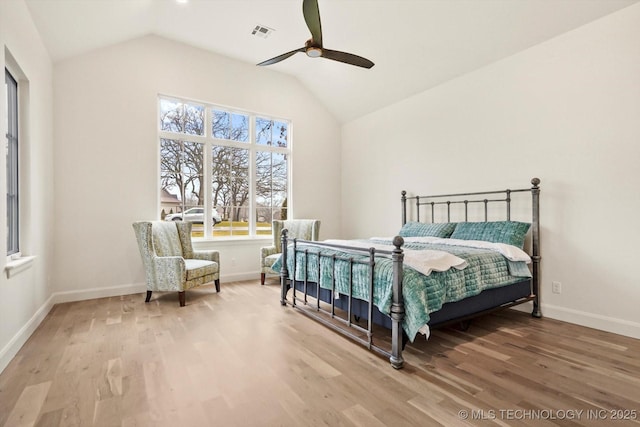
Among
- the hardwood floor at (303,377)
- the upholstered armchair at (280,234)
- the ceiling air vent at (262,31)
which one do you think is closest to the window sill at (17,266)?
the hardwood floor at (303,377)

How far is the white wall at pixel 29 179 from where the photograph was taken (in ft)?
7.41

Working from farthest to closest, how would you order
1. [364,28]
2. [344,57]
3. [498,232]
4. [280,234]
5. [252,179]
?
1. [252,179]
2. [280,234]
3. [364,28]
4. [498,232]
5. [344,57]

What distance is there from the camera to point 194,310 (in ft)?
11.5

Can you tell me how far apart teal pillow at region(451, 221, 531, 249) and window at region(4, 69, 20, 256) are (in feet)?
14.1

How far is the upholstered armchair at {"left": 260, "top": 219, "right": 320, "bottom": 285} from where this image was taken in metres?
4.74

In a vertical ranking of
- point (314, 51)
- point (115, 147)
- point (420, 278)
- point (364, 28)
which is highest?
point (364, 28)

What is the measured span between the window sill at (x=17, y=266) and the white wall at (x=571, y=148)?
4.40 m

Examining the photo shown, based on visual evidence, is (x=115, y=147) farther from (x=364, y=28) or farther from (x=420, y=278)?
(x=420, y=278)

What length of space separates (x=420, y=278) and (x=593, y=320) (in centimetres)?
202

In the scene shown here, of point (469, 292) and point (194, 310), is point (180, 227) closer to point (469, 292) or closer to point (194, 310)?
point (194, 310)

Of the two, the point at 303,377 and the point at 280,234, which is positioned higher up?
the point at 280,234

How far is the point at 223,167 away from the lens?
504 cm

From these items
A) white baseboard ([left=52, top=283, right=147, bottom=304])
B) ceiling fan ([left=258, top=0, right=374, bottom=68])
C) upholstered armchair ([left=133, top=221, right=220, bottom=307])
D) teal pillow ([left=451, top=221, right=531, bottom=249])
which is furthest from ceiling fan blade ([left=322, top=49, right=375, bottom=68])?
white baseboard ([left=52, top=283, right=147, bottom=304])

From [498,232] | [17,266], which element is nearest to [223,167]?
[17,266]
